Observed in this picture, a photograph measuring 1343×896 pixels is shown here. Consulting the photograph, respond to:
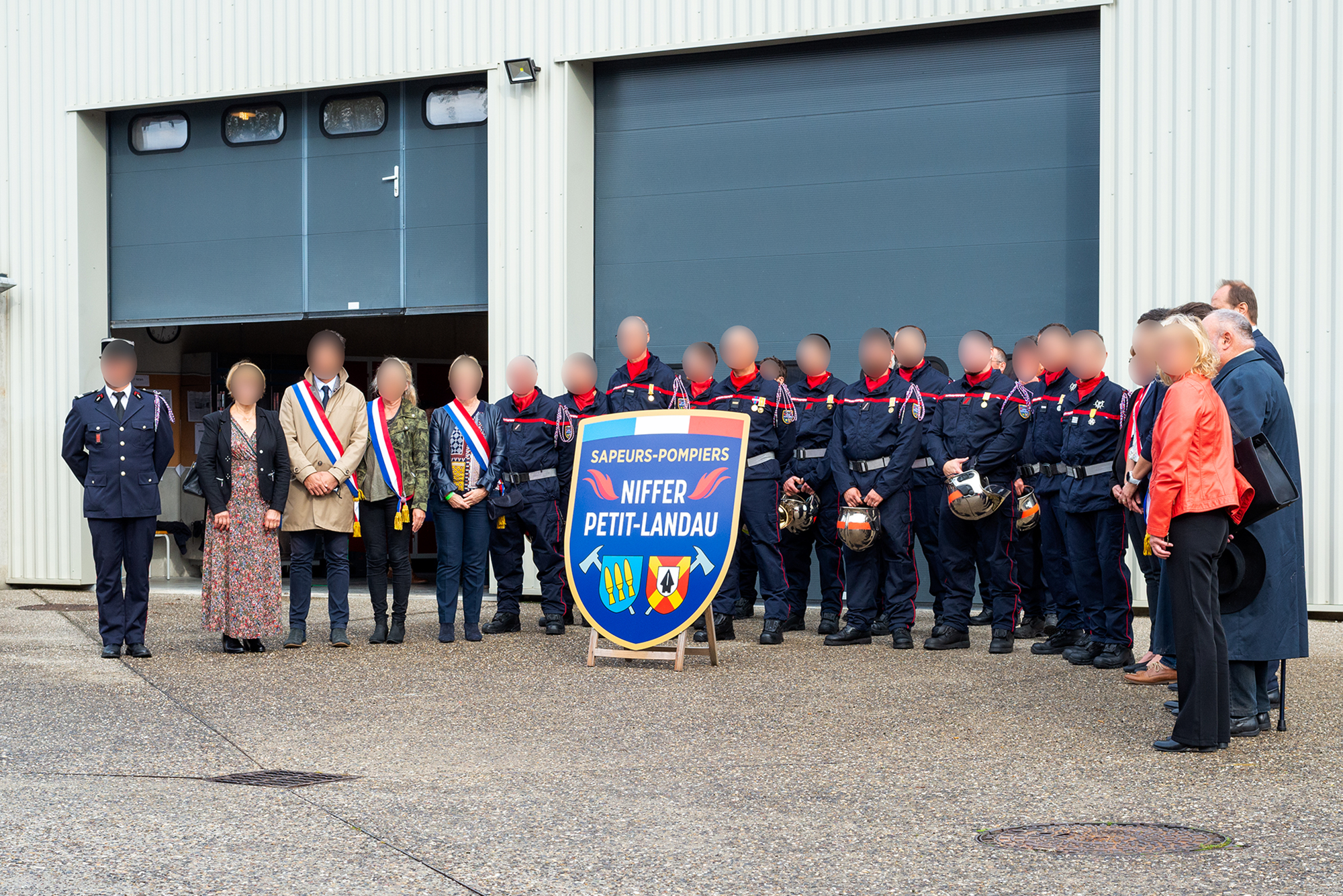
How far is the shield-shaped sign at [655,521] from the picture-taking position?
308 inches

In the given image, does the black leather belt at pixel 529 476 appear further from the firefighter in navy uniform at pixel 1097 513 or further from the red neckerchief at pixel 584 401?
the firefighter in navy uniform at pixel 1097 513

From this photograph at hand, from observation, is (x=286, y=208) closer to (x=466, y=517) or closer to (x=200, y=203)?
(x=200, y=203)

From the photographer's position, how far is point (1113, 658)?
778 centimetres

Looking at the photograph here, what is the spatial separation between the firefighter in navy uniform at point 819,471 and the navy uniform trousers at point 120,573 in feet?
12.8

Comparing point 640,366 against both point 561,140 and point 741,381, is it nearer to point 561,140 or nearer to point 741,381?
point 741,381

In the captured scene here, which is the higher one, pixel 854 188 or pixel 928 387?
pixel 854 188

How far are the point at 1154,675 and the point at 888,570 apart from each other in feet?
6.76

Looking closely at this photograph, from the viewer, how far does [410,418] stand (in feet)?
29.3

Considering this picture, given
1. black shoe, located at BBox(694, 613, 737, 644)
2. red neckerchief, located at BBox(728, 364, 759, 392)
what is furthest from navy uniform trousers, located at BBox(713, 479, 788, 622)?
red neckerchief, located at BBox(728, 364, 759, 392)

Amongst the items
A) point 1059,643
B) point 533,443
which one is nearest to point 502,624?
point 533,443

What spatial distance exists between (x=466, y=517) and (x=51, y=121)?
7367mm

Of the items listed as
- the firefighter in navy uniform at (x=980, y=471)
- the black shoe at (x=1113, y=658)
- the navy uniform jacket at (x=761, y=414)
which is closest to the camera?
the black shoe at (x=1113, y=658)

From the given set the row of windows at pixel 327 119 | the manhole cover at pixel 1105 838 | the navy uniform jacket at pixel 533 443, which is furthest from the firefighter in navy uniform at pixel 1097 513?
the row of windows at pixel 327 119

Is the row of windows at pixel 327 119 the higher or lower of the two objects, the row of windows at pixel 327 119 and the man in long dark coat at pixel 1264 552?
the higher
